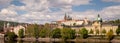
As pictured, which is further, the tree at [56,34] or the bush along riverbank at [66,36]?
the tree at [56,34]

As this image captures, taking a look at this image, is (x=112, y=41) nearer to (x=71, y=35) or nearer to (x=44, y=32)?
(x=71, y=35)

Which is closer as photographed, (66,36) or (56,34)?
(66,36)

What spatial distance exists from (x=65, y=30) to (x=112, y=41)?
20.2 metres

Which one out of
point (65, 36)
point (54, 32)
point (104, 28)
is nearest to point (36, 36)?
point (54, 32)

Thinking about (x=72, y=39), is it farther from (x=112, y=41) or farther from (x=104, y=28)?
(x=104, y=28)

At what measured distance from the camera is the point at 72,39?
98562 mm

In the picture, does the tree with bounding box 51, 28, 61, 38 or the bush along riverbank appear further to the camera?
the tree with bounding box 51, 28, 61, 38

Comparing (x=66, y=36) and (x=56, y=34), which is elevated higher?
(x=56, y=34)

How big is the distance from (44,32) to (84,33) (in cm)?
1694

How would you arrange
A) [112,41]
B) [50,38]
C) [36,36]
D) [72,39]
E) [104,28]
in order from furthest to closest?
[104,28] → [36,36] → [50,38] → [72,39] → [112,41]

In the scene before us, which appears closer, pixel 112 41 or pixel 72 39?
pixel 112 41

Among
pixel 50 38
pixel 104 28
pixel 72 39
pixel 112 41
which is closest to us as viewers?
pixel 112 41

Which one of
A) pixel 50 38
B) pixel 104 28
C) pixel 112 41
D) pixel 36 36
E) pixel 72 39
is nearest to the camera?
pixel 112 41

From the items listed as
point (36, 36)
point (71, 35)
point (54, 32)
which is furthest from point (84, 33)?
point (36, 36)
